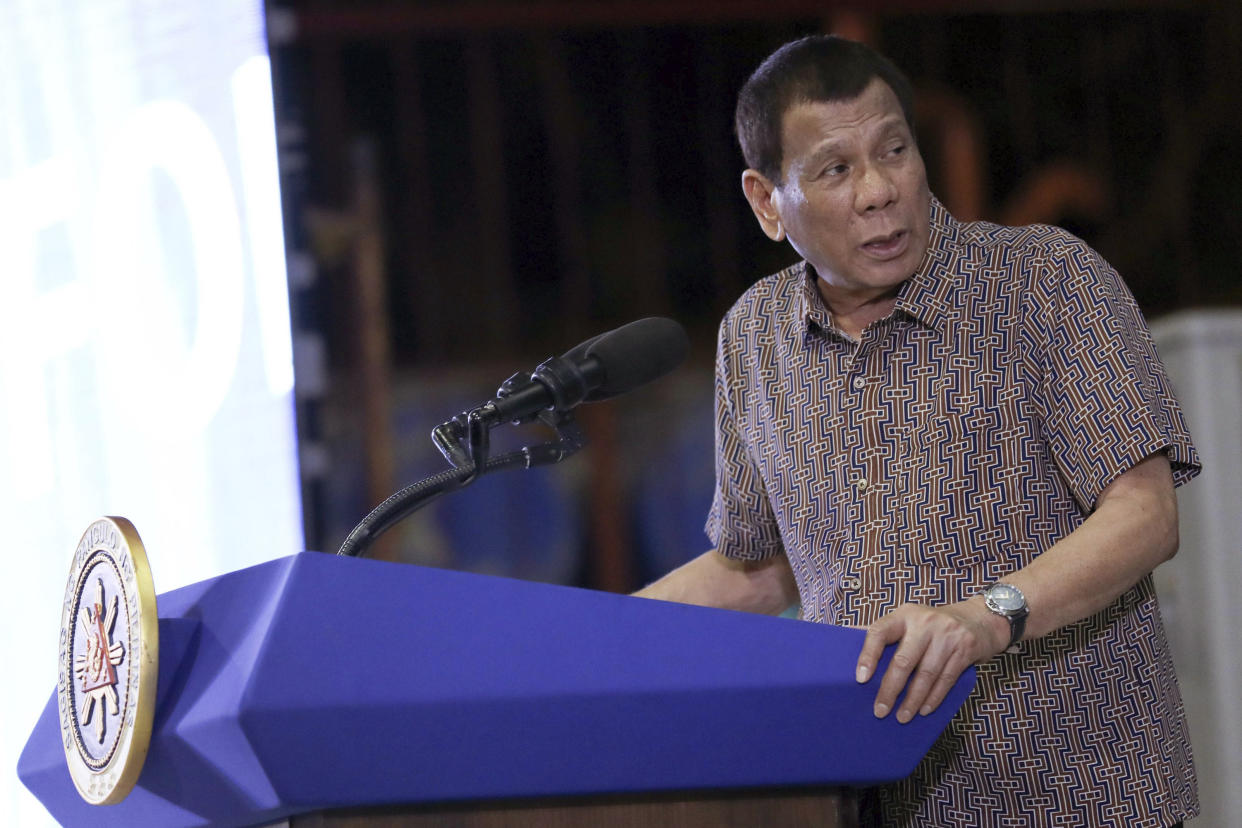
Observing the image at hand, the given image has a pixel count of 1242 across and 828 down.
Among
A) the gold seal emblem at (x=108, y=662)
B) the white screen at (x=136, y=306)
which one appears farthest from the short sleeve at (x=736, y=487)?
the white screen at (x=136, y=306)

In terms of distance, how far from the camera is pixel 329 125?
430 centimetres

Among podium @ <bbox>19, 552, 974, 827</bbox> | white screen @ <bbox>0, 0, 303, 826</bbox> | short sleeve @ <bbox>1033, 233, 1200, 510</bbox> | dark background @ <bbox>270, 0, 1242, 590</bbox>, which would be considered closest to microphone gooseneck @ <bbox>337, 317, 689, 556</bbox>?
podium @ <bbox>19, 552, 974, 827</bbox>

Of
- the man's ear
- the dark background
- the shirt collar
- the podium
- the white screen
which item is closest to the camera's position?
the podium

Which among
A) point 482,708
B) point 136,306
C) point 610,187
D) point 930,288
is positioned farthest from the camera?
point 610,187

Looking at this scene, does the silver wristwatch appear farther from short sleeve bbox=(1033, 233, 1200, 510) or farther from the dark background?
the dark background

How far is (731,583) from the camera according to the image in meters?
1.61

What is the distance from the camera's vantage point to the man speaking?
1.22 meters

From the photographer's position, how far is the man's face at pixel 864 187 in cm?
138

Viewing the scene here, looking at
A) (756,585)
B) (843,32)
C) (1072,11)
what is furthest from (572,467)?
(756,585)

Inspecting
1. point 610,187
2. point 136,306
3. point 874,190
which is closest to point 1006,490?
point 874,190

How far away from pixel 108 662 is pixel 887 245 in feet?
2.86

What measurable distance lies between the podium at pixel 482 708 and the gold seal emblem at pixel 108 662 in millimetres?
24

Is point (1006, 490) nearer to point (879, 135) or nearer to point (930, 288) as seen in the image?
point (930, 288)

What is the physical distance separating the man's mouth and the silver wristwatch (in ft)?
1.41
